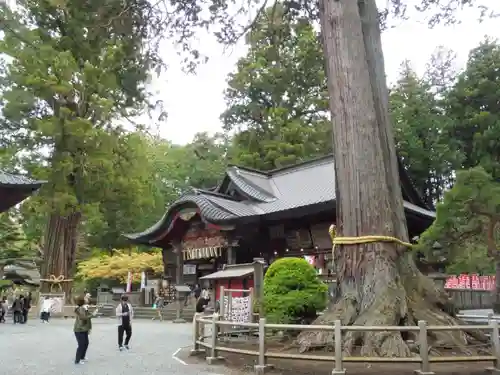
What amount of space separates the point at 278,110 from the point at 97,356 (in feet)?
87.3

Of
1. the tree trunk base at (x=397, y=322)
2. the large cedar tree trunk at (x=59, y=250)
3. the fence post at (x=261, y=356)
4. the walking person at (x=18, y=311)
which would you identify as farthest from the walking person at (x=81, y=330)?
the large cedar tree trunk at (x=59, y=250)

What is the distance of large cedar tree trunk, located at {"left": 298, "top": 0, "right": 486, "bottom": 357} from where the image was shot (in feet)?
26.4

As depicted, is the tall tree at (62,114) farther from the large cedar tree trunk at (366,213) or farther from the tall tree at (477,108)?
the tall tree at (477,108)

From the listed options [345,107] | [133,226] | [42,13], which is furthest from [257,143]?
[345,107]

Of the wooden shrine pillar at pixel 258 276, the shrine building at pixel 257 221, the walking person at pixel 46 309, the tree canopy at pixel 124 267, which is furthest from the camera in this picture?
the tree canopy at pixel 124 267

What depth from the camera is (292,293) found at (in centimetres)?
1058

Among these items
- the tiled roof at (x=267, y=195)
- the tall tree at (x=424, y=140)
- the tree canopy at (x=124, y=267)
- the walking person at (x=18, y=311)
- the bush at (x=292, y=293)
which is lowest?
the walking person at (x=18, y=311)

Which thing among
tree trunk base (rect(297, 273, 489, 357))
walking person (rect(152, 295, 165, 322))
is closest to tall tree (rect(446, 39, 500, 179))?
walking person (rect(152, 295, 165, 322))

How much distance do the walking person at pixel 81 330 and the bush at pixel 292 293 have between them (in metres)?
3.78

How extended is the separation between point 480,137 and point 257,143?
1443 cm

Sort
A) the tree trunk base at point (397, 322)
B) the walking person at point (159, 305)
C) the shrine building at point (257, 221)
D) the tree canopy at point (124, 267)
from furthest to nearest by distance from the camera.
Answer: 1. the tree canopy at point (124, 267)
2. the walking person at point (159, 305)
3. the shrine building at point (257, 221)
4. the tree trunk base at point (397, 322)

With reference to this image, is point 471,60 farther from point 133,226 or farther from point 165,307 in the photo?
→ point 133,226

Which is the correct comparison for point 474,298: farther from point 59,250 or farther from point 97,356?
point 97,356

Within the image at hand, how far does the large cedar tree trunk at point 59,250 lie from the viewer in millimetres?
23156
